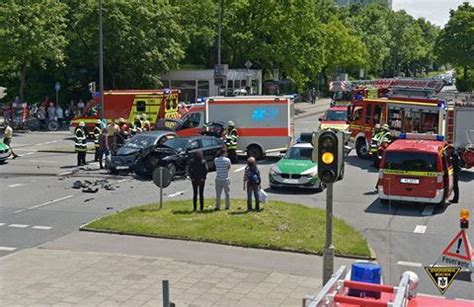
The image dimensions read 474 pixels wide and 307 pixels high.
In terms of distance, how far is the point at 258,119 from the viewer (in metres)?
28.4

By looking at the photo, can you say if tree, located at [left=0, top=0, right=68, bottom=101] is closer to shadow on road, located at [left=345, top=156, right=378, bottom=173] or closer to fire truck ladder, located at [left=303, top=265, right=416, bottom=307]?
shadow on road, located at [left=345, top=156, right=378, bottom=173]

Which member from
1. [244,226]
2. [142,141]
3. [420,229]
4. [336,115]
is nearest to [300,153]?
[142,141]

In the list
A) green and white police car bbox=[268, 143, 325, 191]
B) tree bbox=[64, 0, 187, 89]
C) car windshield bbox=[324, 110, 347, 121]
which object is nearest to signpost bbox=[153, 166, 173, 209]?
green and white police car bbox=[268, 143, 325, 191]

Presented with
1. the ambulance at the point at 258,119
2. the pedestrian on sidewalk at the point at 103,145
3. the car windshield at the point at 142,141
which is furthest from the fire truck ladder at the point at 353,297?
the ambulance at the point at 258,119

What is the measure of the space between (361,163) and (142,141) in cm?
910

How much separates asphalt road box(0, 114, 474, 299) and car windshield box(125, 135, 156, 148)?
1362mm

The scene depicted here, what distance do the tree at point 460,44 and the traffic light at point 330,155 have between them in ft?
214

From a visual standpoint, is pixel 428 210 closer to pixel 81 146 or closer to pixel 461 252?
pixel 461 252

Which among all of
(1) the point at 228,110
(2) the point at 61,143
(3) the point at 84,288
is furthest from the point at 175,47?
(3) the point at 84,288

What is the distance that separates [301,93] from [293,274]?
61462 millimetres

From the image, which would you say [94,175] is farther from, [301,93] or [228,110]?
[301,93]

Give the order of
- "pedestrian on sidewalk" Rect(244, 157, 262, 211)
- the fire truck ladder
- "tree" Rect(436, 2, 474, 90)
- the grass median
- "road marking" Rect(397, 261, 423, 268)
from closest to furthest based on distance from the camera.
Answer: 1. the fire truck ladder
2. "road marking" Rect(397, 261, 423, 268)
3. the grass median
4. "pedestrian on sidewalk" Rect(244, 157, 262, 211)
5. "tree" Rect(436, 2, 474, 90)

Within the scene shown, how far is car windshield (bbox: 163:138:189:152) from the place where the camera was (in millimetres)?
24078

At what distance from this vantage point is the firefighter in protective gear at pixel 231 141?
27.1m
